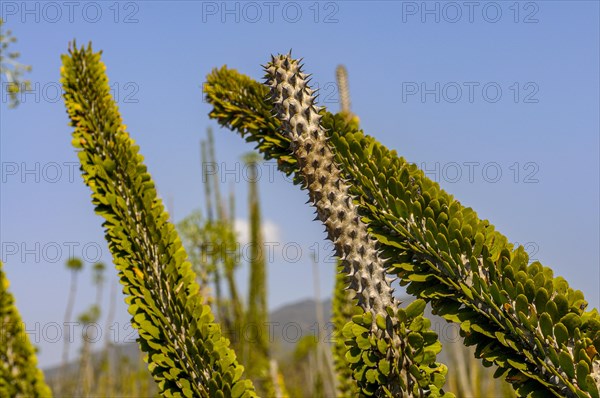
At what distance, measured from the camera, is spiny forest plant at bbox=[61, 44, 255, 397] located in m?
3.27

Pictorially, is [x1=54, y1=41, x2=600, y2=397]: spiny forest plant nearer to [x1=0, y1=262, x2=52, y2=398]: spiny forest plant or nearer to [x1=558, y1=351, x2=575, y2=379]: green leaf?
[x1=558, y1=351, x2=575, y2=379]: green leaf

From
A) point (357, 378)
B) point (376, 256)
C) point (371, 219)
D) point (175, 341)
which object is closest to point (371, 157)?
point (371, 219)

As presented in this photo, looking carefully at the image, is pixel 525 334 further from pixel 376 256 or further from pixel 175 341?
pixel 175 341

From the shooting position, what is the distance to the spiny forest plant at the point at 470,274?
2.75 metres

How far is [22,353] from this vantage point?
14.3 ft

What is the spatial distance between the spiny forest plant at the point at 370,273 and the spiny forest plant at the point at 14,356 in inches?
47.5

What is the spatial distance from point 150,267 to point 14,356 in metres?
1.56

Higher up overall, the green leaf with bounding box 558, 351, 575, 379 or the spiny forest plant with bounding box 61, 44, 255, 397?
→ the spiny forest plant with bounding box 61, 44, 255, 397

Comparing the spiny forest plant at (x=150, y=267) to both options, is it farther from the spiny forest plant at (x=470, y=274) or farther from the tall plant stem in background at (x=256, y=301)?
the tall plant stem in background at (x=256, y=301)

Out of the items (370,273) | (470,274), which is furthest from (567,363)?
(370,273)

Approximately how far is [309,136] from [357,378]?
3.72ft

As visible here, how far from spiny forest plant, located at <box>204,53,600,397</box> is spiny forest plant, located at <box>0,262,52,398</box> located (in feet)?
7.34

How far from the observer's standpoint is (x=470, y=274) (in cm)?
301

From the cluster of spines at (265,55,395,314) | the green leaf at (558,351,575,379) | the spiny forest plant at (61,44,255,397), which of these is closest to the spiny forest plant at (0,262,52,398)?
the spiny forest plant at (61,44,255,397)
